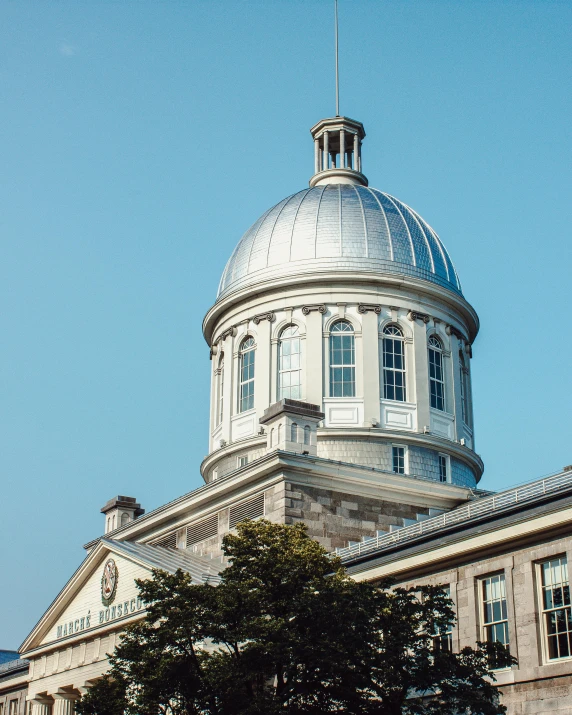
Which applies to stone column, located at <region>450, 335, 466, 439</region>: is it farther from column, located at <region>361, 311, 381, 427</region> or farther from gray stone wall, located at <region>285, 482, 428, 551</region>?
gray stone wall, located at <region>285, 482, 428, 551</region>

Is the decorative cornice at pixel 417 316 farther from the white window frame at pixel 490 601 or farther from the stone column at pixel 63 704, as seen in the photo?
the stone column at pixel 63 704

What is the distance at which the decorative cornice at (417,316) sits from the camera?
4428 cm

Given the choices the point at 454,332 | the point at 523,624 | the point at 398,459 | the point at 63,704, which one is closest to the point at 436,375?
the point at 454,332

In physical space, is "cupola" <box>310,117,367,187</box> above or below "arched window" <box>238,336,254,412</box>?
above

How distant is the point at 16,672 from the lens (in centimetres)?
4997

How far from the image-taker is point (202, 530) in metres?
40.4

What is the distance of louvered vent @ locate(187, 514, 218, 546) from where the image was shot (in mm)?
39875

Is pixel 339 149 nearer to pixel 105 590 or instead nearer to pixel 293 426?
pixel 293 426

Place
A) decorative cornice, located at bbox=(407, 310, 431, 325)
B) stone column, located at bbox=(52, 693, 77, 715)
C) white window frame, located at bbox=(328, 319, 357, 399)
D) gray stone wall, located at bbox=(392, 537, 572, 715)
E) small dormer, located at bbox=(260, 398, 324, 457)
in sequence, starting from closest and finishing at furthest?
gray stone wall, located at bbox=(392, 537, 572, 715) → small dormer, located at bbox=(260, 398, 324, 457) → stone column, located at bbox=(52, 693, 77, 715) → white window frame, located at bbox=(328, 319, 357, 399) → decorative cornice, located at bbox=(407, 310, 431, 325)

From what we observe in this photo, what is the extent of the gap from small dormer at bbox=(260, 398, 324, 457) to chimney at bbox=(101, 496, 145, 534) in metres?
10.7

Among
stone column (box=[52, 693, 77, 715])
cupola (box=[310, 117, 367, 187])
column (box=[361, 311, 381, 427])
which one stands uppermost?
cupola (box=[310, 117, 367, 187])

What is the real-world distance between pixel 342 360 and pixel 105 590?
12.2 meters

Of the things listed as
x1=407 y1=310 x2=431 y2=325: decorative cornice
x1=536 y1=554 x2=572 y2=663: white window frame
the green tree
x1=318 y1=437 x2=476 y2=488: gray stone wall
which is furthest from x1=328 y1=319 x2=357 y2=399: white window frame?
x1=536 y1=554 x2=572 y2=663: white window frame

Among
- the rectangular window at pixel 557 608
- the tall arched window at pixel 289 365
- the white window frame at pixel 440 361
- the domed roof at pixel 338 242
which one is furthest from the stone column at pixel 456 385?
the rectangular window at pixel 557 608
